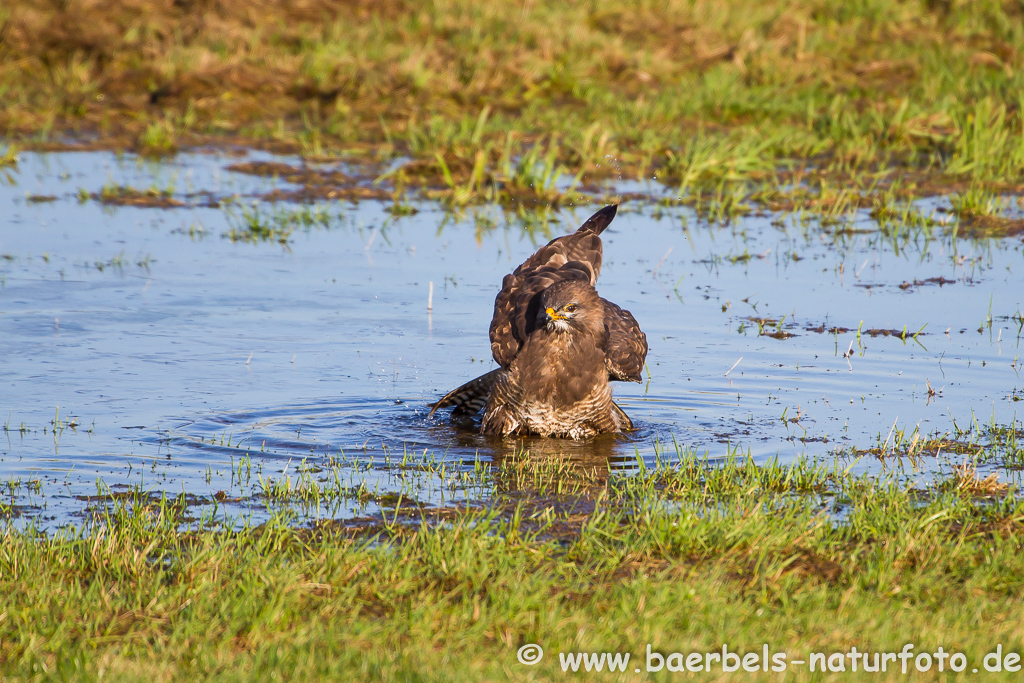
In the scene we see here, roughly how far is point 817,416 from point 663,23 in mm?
13444

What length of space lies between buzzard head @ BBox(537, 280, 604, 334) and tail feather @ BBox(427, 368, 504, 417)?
578 mm

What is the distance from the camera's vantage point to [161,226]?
12.7m

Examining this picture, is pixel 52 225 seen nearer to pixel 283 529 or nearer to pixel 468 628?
pixel 283 529

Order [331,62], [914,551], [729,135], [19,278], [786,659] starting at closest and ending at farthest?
[786,659] → [914,551] → [19,278] → [729,135] → [331,62]

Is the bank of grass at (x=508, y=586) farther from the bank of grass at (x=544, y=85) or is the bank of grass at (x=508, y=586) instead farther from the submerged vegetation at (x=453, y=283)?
the bank of grass at (x=544, y=85)

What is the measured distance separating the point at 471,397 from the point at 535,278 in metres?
0.80

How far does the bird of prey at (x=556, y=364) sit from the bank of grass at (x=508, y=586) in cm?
Answer: 173

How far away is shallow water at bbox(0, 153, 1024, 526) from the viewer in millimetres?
7164

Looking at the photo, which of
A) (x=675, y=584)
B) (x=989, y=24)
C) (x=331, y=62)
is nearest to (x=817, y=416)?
(x=675, y=584)

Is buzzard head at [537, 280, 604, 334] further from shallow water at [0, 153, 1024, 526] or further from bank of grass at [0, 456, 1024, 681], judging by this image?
bank of grass at [0, 456, 1024, 681]

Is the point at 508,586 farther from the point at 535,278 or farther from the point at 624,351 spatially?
the point at 535,278

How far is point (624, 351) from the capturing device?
7.86 m

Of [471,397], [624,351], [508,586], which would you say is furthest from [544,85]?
[508,586]

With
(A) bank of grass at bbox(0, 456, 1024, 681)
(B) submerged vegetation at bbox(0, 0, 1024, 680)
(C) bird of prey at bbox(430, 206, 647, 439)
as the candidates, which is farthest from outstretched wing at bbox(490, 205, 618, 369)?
(A) bank of grass at bbox(0, 456, 1024, 681)
